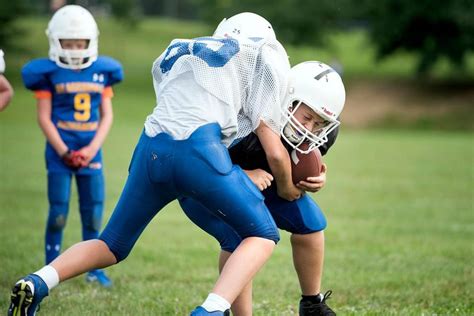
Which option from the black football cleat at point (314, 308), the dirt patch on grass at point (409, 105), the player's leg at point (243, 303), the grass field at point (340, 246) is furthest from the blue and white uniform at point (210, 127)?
the dirt patch on grass at point (409, 105)

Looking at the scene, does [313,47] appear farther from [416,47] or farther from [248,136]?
[248,136]

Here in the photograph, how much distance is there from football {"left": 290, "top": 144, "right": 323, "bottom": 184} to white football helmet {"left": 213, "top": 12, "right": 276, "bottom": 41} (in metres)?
0.56

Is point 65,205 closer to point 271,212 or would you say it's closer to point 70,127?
point 70,127

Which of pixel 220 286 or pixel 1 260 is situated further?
pixel 1 260

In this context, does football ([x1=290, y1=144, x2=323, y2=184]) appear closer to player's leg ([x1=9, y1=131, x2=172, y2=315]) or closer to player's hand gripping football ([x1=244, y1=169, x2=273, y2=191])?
player's hand gripping football ([x1=244, y1=169, x2=273, y2=191])

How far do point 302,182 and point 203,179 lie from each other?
575mm

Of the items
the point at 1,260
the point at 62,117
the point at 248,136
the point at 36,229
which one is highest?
the point at 248,136

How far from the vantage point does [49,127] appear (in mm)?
5848

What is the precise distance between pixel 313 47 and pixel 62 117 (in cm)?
3261

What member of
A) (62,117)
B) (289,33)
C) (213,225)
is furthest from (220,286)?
(289,33)

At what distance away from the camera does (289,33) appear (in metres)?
36.6

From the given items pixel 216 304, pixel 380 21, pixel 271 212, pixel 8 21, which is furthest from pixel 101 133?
pixel 8 21

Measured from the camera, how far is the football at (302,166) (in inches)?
156

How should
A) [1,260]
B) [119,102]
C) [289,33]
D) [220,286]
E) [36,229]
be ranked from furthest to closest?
[289,33] → [119,102] → [36,229] → [1,260] → [220,286]
